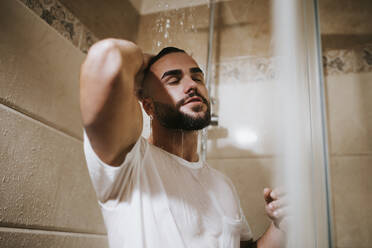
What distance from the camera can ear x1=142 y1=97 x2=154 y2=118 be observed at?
0.80 m

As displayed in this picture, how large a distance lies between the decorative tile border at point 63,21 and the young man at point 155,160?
1.22ft

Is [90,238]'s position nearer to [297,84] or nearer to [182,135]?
[182,135]

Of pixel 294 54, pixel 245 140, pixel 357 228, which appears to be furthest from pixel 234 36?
pixel 357 228

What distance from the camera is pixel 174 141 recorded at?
2.69ft

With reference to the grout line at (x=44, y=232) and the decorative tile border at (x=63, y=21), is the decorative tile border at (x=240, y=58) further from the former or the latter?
the grout line at (x=44, y=232)

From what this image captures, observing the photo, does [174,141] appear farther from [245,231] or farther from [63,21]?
[63,21]

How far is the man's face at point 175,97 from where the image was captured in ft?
2.56

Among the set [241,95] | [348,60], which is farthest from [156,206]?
[348,60]

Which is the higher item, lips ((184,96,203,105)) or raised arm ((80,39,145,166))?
lips ((184,96,203,105))

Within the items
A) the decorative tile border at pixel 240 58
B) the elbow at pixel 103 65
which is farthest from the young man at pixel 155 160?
the decorative tile border at pixel 240 58

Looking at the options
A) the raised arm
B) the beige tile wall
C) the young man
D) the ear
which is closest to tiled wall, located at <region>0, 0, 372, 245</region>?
the beige tile wall

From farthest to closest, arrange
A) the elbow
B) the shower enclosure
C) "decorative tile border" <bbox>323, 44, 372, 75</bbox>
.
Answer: "decorative tile border" <bbox>323, 44, 372, 75</bbox>, the elbow, the shower enclosure

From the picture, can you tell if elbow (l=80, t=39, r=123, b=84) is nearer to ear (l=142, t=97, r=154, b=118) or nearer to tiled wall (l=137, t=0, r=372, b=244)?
ear (l=142, t=97, r=154, b=118)

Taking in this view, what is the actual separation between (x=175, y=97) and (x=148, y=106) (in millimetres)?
84
